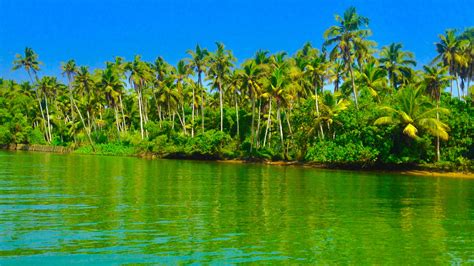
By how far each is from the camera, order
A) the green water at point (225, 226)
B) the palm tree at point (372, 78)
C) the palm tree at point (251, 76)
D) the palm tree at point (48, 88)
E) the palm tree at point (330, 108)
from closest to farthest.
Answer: the green water at point (225, 226)
the palm tree at point (330, 108)
the palm tree at point (372, 78)
the palm tree at point (251, 76)
the palm tree at point (48, 88)

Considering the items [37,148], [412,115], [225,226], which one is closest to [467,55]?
[412,115]

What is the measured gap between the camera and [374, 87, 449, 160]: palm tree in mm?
40625

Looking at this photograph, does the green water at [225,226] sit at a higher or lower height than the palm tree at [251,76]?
lower

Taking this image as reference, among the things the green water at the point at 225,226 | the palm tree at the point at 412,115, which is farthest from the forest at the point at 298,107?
the green water at the point at 225,226

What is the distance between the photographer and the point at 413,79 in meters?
57.4

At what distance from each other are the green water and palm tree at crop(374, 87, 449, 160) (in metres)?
19.8

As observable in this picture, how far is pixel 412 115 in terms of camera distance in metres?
42.4

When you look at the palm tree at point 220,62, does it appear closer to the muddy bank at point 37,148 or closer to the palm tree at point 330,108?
the palm tree at point 330,108

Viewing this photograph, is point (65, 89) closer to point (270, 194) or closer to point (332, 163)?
point (332, 163)

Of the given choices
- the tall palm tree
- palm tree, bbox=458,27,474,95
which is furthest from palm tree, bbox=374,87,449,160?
the tall palm tree

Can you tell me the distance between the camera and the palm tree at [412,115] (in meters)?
40.6

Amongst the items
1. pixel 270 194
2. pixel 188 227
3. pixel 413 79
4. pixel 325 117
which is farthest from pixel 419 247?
pixel 413 79

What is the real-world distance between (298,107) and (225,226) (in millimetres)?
44755

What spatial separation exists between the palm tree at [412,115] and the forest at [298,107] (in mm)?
98
